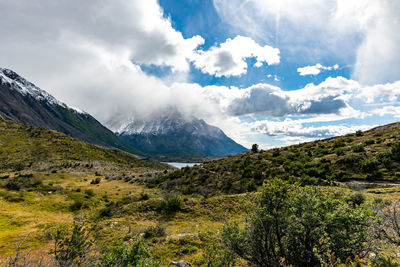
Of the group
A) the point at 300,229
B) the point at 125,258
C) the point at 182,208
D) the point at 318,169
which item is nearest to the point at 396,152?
the point at 318,169

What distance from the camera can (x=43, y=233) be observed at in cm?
1258

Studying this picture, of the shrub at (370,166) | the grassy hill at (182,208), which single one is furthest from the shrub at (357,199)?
the shrub at (370,166)

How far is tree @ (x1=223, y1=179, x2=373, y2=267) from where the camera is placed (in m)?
5.01

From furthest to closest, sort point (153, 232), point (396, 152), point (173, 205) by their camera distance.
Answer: point (396, 152)
point (173, 205)
point (153, 232)

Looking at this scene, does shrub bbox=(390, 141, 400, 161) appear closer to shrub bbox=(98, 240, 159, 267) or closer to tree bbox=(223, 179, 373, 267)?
tree bbox=(223, 179, 373, 267)

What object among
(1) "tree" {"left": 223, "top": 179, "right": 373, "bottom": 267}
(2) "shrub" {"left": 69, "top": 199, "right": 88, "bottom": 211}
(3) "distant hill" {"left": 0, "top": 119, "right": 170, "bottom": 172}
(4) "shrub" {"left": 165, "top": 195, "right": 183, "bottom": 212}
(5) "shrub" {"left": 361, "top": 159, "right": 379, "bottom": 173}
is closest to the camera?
(1) "tree" {"left": 223, "top": 179, "right": 373, "bottom": 267}

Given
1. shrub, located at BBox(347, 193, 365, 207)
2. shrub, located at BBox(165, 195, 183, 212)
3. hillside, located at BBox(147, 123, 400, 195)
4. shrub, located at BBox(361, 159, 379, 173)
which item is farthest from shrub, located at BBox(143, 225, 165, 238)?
shrub, located at BBox(361, 159, 379, 173)

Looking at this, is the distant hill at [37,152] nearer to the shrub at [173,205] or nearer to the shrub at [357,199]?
the shrub at [173,205]

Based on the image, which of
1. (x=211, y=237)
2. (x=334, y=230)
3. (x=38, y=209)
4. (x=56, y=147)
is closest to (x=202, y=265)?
(x=211, y=237)

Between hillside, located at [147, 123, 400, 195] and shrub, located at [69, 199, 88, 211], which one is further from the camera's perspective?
shrub, located at [69, 199, 88, 211]

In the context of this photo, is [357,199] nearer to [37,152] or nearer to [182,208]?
[182,208]

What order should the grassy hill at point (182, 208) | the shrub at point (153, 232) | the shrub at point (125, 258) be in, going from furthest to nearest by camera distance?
the shrub at point (153, 232) < the grassy hill at point (182, 208) < the shrub at point (125, 258)

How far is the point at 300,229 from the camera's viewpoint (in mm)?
5527

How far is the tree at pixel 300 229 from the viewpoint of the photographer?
5012 mm
